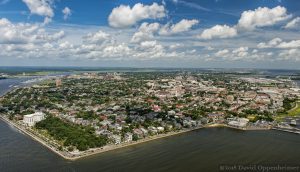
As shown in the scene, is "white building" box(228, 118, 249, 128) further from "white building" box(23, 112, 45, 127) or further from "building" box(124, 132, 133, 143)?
"white building" box(23, 112, 45, 127)

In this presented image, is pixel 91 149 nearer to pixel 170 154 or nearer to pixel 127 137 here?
→ pixel 127 137

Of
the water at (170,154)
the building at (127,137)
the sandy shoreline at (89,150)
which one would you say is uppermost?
the building at (127,137)

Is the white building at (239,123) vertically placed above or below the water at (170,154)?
above

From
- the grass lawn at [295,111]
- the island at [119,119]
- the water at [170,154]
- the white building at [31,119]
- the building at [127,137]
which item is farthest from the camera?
the grass lawn at [295,111]

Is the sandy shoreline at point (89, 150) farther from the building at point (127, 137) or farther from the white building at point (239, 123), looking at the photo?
the white building at point (239, 123)

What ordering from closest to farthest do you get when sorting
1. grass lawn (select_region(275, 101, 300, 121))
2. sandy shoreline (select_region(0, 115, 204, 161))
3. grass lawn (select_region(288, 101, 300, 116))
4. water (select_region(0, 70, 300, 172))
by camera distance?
water (select_region(0, 70, 300, 172))
sandy shoreline (select_region(0, 115, 204, 161))
grass lawn (select_region(275, 101, 300, 121))
grass lawn (select_region(288, 101, 300, 116))

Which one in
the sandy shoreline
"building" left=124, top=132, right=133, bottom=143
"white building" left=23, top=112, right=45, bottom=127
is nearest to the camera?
the sandy shoreline

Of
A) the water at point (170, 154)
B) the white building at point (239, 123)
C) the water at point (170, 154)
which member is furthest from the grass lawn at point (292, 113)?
the water at point (170, 154)

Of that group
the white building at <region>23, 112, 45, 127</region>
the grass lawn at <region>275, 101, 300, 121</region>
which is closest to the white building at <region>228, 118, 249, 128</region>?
the grass lawn at <region>275, 101, 300, 121</region>
